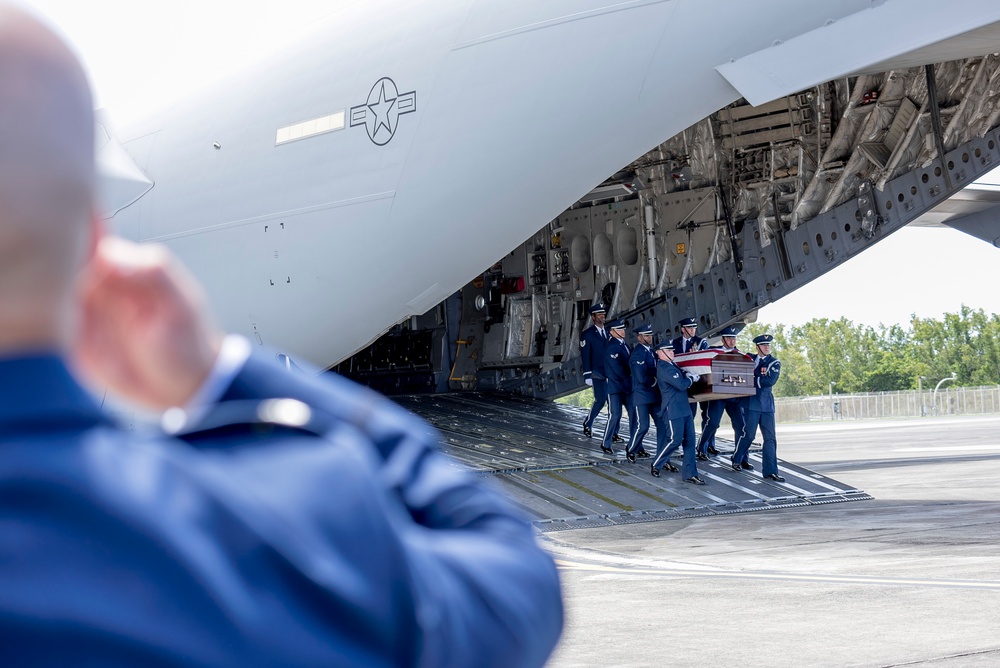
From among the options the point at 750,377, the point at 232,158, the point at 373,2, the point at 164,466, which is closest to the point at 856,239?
the point at 750,377

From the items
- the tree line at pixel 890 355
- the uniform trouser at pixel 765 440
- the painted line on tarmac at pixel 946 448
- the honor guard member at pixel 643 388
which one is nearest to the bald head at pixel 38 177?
the uniform trouser at pixel 765 440

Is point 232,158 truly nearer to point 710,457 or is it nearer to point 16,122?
point 710,457

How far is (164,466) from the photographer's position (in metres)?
Result: 0.79

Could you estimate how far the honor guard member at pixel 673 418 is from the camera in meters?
12.0

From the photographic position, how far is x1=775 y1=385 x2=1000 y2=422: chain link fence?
53875 millimetres

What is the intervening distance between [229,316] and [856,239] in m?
8.02

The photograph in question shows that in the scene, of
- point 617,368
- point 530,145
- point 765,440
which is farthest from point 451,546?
point 617,368

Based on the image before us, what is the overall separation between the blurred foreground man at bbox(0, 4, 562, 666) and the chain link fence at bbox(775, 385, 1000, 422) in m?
56.6

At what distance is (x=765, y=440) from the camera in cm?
1223

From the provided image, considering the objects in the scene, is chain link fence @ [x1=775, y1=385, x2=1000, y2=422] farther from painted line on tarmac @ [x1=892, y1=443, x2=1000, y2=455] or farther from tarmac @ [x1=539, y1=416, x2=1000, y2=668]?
tarmac @ [x1=539, y1=416, x2=1000, y2=668]

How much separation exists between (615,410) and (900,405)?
44.8 metres

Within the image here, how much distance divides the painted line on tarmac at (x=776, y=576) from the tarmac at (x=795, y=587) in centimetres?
1

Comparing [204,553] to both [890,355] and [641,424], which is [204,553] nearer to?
[641,424]

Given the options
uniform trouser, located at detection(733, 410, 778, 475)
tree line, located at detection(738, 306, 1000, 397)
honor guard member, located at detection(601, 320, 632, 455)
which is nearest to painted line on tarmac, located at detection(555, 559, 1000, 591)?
uniform trouser, located at detection(733, 410, 778, 475)
